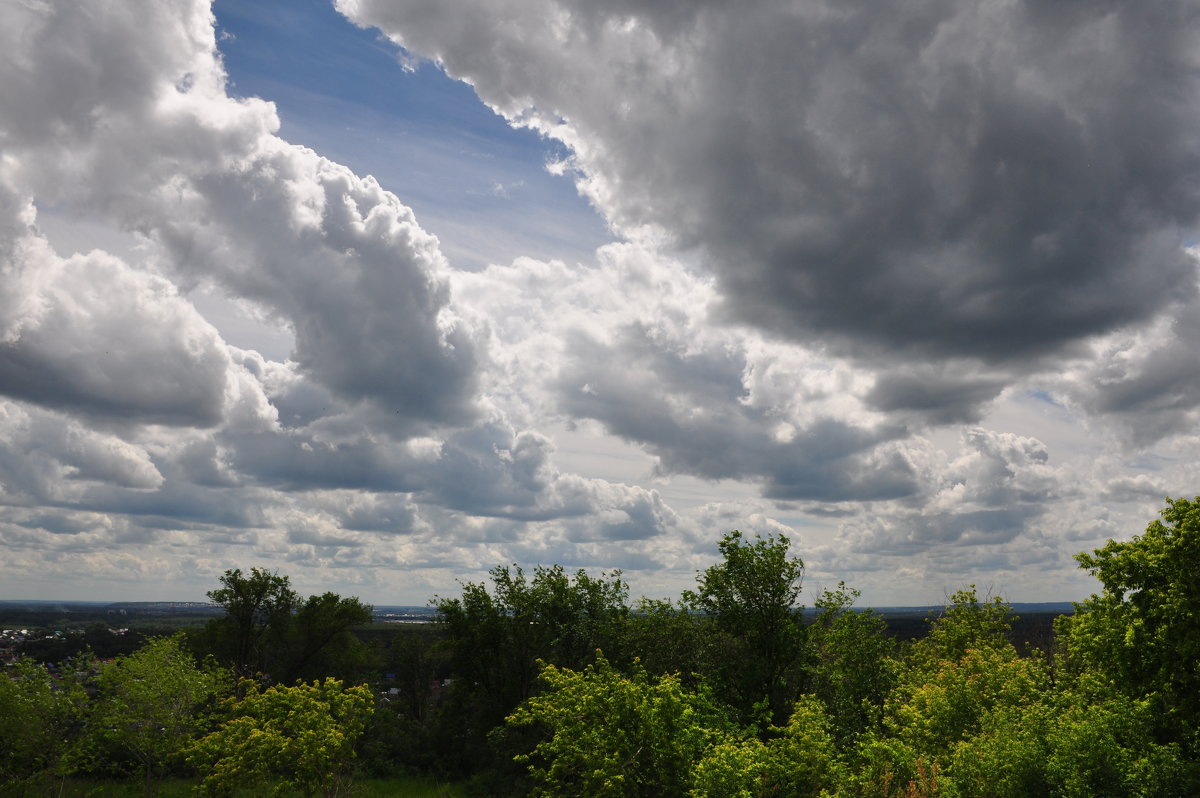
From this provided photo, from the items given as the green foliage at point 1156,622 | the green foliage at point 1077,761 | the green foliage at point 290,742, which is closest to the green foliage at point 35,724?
the green foliage at point 290,742

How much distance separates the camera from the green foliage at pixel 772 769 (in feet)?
65.0

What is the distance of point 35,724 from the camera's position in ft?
109

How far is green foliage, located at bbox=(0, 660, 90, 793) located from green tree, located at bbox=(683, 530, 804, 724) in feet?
105

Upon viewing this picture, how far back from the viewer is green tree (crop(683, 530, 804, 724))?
3984 cm

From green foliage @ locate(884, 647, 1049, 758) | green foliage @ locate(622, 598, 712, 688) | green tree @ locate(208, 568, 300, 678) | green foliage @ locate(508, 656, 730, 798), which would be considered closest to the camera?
green foliage @ locate(508, 656, 730, 798)

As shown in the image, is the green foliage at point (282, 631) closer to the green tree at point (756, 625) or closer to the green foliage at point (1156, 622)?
the green tree at point (756, 625)

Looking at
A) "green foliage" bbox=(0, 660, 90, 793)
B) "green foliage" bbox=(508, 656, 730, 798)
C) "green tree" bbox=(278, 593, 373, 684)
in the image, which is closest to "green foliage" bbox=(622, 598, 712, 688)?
"green foliage" bbox=(508, 656, 730, 798)

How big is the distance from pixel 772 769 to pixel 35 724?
3345cm

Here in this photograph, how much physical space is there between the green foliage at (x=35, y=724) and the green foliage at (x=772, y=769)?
30.8 meters

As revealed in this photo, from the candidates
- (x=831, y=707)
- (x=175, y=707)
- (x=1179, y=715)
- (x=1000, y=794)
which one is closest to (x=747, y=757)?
(x=1000, y=794)

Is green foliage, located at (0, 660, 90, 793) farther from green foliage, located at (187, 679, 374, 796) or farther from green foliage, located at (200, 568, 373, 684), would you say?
green foliage, located at (200, 568, 373, 684)

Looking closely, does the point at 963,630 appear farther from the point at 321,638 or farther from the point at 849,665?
the point at 321,638

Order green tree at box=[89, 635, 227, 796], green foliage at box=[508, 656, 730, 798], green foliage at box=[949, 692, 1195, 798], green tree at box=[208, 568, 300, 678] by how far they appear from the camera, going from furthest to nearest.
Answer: green tree at box=[208, 568, 300, 678] < green tree at box=[89, 635, 227, 796] < green foliage at box=[508, 656, 730, 798] < green foliage at box=[949, 692, 1195, 798]

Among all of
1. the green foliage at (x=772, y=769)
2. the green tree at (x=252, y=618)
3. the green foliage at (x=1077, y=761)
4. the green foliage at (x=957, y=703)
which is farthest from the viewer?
the green tree at (x=252, y=618)
